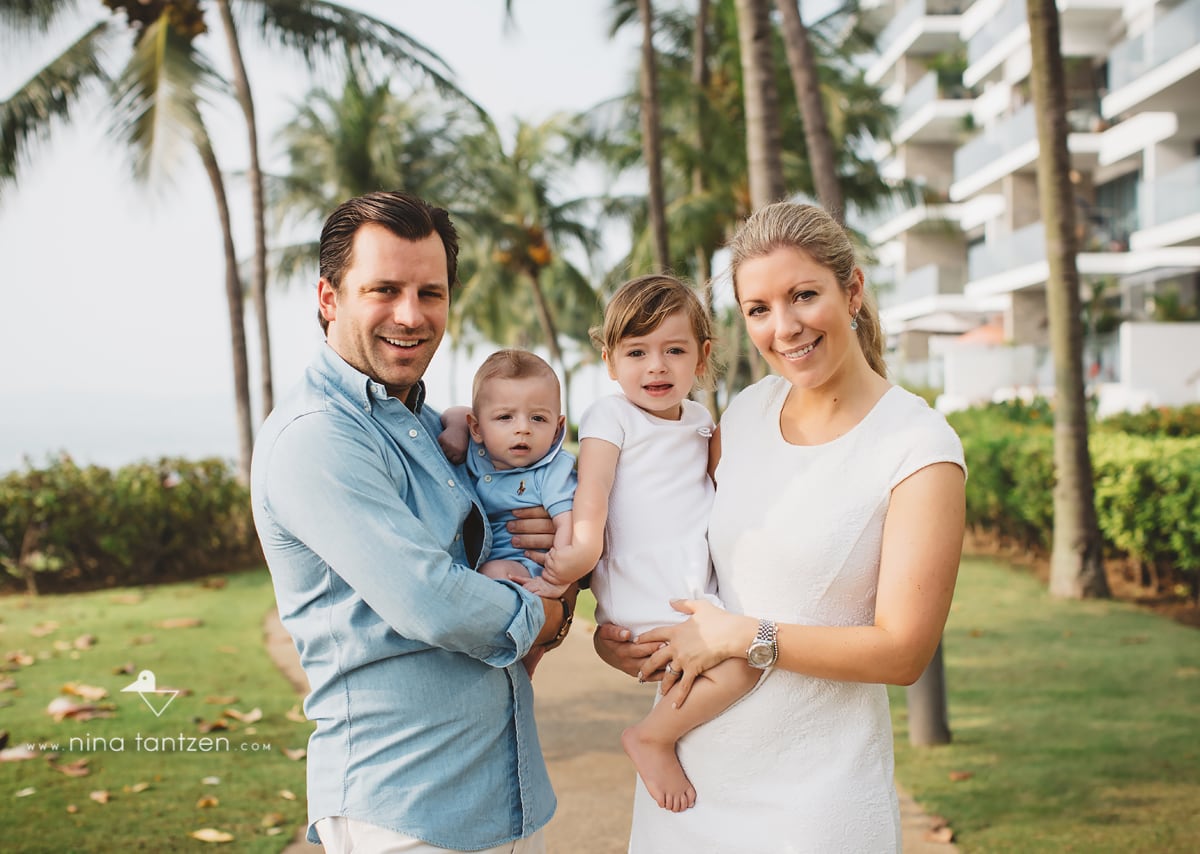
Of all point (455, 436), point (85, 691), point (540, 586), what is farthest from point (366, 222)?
point (85, 691)

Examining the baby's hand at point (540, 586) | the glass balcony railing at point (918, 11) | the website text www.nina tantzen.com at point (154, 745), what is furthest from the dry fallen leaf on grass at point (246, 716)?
the glass balcony railing at point (918, 11)

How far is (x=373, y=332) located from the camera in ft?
7.73

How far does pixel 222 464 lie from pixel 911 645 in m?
12.6

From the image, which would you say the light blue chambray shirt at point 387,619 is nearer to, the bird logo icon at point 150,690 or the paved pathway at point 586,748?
the paved pathway at point 586,748

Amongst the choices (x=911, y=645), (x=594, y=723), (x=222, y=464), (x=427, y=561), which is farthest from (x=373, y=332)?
(x=222, y=464)

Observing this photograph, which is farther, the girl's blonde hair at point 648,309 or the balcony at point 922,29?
the balcony at point 922,29

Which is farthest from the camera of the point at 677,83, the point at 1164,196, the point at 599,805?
the point at 1164,196

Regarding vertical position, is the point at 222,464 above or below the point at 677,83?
below

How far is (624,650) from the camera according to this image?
101 inches

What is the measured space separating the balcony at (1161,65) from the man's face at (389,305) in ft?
80.7

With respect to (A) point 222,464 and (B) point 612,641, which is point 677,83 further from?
(B) point 612,641

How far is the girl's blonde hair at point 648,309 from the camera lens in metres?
2.76

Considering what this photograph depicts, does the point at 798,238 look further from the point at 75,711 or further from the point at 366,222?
the point at 75,711

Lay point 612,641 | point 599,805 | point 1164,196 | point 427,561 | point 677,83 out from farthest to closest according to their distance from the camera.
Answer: point 1164,196, point 677,83, point 599,805, point 612,641, point 427,561
